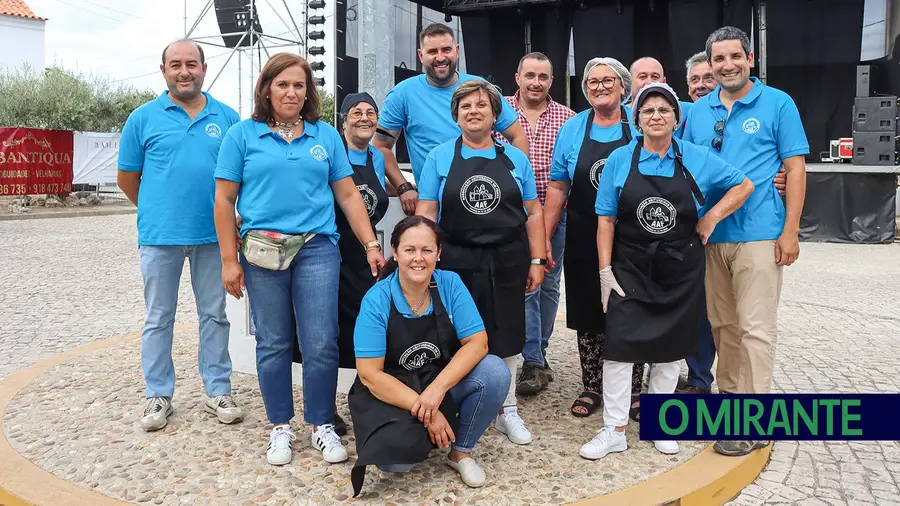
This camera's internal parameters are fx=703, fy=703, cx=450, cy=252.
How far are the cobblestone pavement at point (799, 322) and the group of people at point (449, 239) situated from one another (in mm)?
421

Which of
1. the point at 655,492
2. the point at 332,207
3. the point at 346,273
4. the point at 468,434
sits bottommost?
the point at 655,492

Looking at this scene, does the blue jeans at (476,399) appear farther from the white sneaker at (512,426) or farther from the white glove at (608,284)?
the white glove at (608,284)

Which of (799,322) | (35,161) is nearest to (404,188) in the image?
(799,322)

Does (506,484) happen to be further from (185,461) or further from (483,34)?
(483,34)

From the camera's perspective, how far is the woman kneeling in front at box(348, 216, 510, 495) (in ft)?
9.46

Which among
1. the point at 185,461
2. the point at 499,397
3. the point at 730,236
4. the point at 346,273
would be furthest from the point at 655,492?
the point at 185,461

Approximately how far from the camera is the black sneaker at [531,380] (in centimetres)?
422

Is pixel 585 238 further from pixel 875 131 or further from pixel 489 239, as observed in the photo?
pixel 875 131

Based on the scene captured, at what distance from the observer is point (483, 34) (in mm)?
17109

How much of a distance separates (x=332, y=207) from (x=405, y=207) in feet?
2.17

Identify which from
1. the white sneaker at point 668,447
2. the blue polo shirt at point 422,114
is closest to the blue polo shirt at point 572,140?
the blue polo shirt at point 422,114

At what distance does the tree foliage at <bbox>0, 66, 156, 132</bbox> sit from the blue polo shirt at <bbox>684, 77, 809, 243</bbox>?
70.9ft

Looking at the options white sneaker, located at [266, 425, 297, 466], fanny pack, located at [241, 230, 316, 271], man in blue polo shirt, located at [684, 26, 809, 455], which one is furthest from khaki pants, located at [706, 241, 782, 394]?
white sneaker, located at [266, 425, 297, 466]

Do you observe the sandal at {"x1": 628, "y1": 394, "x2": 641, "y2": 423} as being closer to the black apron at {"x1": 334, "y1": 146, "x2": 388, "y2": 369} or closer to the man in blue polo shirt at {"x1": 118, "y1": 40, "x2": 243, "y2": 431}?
the black apron at {"x1": 334, "y1": 146, "x2": 388, "y2": 369}
